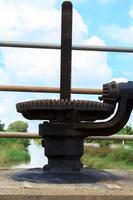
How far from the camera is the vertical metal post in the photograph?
2512mm

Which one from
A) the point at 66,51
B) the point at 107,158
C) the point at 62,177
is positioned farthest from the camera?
the point at 107,158

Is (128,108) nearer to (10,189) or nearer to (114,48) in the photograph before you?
(10,189)

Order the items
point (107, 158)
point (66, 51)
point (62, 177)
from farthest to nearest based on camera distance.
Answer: point (107, 158) < point (66, 51) < point (62, 177)

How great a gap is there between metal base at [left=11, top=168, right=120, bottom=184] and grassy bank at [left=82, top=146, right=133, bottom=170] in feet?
1.77

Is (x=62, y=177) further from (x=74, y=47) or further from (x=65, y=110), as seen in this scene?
(x=74, y=47)

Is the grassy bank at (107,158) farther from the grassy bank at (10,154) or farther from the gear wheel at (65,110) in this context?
the gear wheel at (65,110)

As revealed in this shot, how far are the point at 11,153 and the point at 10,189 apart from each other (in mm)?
1009

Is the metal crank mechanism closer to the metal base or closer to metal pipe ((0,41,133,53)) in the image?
the metal base

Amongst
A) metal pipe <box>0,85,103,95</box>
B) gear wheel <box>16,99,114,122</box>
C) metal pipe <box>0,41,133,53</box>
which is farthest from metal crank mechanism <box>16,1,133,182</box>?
metal pipe <box>0,41,133,53</box>

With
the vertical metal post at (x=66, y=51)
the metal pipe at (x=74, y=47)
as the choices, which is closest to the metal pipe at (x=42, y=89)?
the metal pipe at (x=74, y=47)

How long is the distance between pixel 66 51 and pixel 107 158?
2.53 ft

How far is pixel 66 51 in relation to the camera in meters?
2.54

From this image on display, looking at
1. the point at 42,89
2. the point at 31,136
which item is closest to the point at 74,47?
the point at 42,89

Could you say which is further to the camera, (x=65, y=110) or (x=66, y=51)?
(x=66, y=51)
